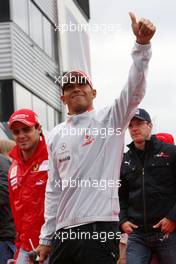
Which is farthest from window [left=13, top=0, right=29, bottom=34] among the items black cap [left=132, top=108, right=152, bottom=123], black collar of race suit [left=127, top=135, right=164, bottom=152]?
black collar of race suit [left=127, top=135, right=164, bottom=152]

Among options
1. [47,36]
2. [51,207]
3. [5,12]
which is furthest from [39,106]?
[51,207]

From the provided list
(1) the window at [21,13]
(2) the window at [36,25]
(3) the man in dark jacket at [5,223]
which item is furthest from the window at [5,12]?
(3) the man in dark jacket at [5,223]

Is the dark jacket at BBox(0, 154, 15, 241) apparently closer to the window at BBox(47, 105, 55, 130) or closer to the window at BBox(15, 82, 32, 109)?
the window at BBox(15, 82, 32, 109)

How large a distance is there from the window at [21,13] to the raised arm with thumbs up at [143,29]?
12101 millimetres

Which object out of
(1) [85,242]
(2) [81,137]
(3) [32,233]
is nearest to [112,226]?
(1) [85,242]

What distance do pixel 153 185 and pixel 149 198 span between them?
11cm

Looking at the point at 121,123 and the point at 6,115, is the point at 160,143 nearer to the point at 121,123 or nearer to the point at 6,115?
the point at 121,123

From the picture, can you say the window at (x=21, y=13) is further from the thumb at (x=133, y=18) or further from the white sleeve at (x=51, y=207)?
the thumb at (x=133, y=18)

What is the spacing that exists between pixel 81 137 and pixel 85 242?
65cm

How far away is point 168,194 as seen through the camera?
5.58 metres

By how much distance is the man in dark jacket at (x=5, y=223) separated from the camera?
19.4 feet

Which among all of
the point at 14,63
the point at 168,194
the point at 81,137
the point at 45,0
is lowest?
the point at 168,194

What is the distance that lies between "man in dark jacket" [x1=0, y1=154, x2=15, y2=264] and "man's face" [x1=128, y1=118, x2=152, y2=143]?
3.99 ft

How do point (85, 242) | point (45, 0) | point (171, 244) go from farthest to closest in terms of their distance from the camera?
point (45, 0) → point (171, 244) → point (85, 242)
